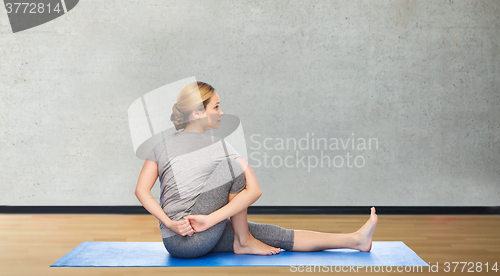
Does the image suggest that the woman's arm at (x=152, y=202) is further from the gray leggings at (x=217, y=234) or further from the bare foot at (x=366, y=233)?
the bare foot at (x=366, y=233)

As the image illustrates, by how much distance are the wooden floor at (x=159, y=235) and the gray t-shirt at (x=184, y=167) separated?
30 centimetres

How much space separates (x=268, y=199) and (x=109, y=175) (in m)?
1.35

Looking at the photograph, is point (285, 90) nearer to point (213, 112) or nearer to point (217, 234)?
point (213, 112)

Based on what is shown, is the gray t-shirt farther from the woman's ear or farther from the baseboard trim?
the baseboard trim

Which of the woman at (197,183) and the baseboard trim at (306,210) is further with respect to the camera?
the baseboard trim at (306,210)

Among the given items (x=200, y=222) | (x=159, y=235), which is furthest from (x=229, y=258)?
(x=159, y=235)

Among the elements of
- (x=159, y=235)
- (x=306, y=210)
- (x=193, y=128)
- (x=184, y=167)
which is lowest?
(x=306, y=210)

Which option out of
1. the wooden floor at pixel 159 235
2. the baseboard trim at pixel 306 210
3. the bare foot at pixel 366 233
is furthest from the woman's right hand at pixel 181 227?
the baseboard trim at pixel 306 210

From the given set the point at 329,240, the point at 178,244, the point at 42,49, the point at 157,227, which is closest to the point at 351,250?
the point at 329,240

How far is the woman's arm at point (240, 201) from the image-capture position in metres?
1.69

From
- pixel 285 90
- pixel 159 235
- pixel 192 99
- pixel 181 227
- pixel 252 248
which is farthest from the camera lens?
pixel 285 90

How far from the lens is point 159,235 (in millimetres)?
2439

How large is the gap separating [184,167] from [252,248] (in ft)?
1.73

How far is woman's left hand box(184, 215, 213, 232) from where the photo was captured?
5.45 ft
